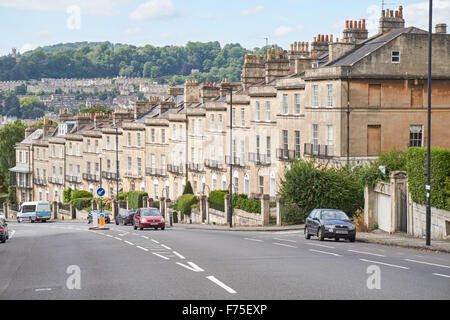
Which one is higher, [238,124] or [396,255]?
[238,124]

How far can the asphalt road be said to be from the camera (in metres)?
18.2

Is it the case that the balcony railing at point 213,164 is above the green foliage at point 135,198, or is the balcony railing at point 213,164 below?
above

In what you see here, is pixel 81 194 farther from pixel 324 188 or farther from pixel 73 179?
pixel 324 188

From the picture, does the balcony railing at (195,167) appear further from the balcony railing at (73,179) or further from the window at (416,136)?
the balcony railing at (73,179)

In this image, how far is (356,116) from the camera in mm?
56906

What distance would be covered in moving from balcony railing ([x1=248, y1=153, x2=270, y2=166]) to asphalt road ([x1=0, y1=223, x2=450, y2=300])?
114 feet

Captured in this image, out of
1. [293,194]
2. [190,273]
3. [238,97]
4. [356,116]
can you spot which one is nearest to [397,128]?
[356,116]

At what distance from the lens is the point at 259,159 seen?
68750mm

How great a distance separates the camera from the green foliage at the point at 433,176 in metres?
35.8

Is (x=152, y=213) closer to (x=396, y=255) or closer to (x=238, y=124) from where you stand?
(x=238, y=124)

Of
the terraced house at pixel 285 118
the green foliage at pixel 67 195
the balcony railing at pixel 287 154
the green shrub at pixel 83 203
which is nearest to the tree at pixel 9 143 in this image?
the green foliage at pixel 67 195

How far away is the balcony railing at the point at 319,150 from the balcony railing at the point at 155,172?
30600 mm

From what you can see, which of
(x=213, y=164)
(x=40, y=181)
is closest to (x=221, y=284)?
(x=213, y=164)

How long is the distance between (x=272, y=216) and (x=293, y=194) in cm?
596
